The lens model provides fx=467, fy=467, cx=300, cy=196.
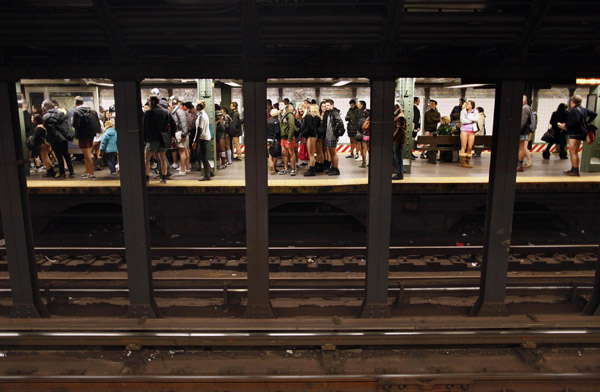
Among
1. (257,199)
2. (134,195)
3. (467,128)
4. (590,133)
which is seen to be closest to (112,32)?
(134,195)

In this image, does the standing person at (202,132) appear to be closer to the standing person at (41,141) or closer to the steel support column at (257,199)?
the standing person at (41,141)

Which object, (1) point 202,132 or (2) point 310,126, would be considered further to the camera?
(2) point 310,126

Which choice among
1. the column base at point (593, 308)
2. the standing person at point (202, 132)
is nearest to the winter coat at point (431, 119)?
the standing person at point (202, 132)

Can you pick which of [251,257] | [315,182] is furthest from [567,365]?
[315,182]

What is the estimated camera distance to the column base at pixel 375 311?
459 centimetres

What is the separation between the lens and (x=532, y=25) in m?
3.77

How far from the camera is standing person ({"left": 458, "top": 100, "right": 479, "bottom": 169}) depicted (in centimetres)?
1043

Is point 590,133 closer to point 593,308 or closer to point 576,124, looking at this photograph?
point 576,124

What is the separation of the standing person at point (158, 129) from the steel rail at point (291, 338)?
5027 millimetres

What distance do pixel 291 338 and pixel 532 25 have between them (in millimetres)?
3322

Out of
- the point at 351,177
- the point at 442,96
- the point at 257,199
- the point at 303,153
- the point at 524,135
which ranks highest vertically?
the point at 442,96

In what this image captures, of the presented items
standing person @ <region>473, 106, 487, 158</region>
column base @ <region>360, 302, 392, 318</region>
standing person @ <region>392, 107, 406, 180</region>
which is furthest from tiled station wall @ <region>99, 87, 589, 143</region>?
column base @ <region>360, 302, 392, 318</region>

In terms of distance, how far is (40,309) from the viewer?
15.3 feet

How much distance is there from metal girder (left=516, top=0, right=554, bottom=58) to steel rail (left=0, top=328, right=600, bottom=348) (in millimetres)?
2545
